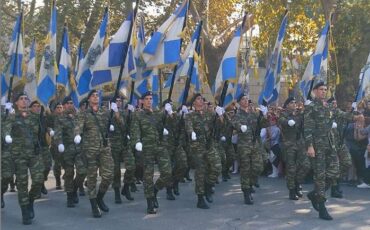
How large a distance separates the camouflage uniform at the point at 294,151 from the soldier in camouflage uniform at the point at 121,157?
2.69 m

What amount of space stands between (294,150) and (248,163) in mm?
1218

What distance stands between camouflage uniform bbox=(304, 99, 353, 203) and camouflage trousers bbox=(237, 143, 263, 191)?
1268 millimetres

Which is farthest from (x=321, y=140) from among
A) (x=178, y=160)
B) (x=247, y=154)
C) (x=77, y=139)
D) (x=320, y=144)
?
(x=77, y=139)

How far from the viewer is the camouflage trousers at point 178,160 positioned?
29.5 ft

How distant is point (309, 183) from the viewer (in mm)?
11211

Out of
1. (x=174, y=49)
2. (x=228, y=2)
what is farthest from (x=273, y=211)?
(x=228, y=2)

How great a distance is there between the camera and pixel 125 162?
29.9 feet

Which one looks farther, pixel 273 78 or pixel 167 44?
pixel 273 78

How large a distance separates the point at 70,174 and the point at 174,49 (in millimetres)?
2661

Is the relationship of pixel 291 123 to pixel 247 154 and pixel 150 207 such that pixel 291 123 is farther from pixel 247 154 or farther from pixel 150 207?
pixel 150 207

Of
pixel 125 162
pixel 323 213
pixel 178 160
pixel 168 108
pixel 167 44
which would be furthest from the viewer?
pixel 125 162

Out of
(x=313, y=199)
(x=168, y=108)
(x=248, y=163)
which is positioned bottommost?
(x=313, y=199)

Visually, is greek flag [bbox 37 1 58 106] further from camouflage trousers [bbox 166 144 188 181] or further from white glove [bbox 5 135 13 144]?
camouflage trousers [bbox 166 144 188 181]

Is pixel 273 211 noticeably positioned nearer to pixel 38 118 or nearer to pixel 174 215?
pixel 174 215
